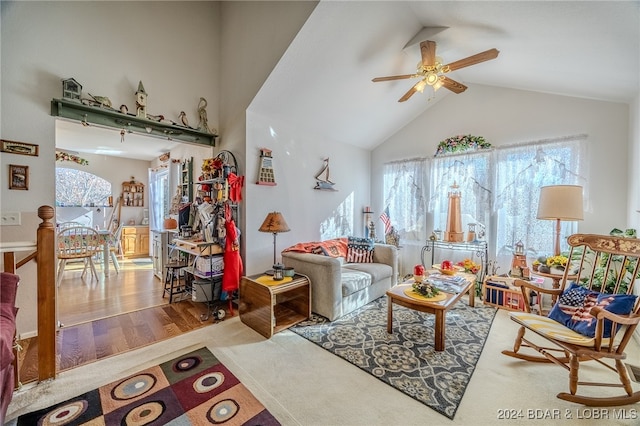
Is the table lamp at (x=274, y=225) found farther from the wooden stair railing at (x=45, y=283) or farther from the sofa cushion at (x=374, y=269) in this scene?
the wooden stair railing at (x=45, y=283)

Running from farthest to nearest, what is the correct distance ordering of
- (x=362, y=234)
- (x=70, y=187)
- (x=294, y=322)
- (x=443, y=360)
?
(x=70, y=187), (x=362, y=234), (x=294, y=322), (x=443, y=360)

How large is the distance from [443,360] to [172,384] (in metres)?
2.08

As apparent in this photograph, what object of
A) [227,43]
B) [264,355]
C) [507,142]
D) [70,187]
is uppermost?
[227,43]

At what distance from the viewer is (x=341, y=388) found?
1772 mm

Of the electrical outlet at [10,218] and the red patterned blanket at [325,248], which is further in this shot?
the red patterned blanket at [325,248]

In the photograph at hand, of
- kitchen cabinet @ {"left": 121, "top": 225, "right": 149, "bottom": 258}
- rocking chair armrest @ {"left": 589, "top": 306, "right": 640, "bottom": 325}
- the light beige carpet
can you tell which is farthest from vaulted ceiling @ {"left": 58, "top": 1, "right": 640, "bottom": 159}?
kitchen cabinet @ {"left": 121, "top": 225, "right": 149, "bottom": 258}

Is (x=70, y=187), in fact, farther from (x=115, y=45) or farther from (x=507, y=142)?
(x=507, y=142)

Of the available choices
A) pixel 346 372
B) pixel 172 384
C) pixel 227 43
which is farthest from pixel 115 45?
pixel 346 372

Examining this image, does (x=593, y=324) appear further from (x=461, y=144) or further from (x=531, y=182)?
(x=461, y=144)

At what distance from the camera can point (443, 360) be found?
207 cm

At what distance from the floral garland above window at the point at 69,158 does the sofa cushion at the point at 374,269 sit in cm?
643

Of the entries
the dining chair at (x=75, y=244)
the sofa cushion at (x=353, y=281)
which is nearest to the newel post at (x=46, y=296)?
the sofa cushion at (x=353, y=281)

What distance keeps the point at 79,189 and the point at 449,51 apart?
7911 mm

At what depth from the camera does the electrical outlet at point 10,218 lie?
2.26 m
